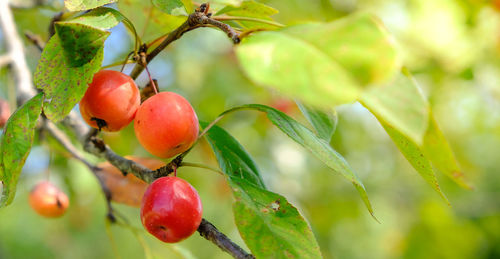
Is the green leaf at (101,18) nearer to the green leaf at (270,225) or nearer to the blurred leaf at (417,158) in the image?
the green leaf at (270,225)

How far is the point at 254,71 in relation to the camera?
0.51 m

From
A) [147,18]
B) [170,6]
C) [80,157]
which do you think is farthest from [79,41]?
[80,157]

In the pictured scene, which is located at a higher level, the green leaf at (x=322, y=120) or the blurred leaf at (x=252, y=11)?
the blurred leaf at (x=252, y=11)

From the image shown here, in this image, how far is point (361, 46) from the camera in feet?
1.69

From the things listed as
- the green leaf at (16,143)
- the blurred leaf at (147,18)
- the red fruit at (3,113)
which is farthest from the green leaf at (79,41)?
the red fruit at (3,113)

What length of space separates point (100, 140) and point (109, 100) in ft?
1.07

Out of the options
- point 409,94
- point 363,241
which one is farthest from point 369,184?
point 409,94

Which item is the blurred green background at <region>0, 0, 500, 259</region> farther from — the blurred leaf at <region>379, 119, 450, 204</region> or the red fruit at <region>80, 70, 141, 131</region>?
the blurred leaf at <region>379, 119, 450, 204</region>

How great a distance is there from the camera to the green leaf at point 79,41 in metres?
0.72

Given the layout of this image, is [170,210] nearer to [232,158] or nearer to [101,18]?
[232,158]

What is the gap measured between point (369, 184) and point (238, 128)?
111cm

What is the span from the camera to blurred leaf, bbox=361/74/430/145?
18.9 inches

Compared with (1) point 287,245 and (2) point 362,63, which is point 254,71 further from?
(1) point 287,245

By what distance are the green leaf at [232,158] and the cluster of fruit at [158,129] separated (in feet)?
0.36
